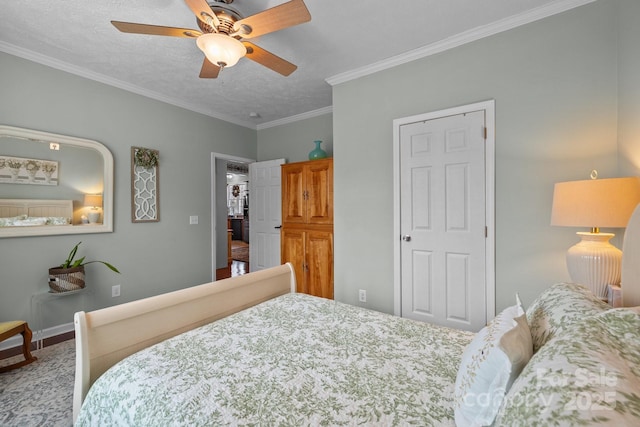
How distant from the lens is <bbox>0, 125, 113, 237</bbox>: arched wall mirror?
8.16 feet

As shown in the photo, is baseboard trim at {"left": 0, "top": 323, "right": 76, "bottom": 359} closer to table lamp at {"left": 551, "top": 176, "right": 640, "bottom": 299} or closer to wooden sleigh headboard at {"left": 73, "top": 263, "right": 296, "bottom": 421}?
wooden sleigh headboard at {"left": 73, "top": 263, "right": 296, "bottom": 421}

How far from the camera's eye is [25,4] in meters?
1.95

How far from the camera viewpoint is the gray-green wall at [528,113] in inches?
75.4

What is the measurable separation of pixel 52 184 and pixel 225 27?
7.84 ft

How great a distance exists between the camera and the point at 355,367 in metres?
1.13

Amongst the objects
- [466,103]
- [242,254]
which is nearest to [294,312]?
[466,103]

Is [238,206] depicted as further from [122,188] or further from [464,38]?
[464,38]

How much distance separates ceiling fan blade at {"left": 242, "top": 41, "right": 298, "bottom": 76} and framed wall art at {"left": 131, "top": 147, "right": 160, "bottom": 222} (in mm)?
2085

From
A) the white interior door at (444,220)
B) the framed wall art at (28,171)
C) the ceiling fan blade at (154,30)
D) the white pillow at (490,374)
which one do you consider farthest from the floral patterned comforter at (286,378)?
the framed wall art at (28,171)

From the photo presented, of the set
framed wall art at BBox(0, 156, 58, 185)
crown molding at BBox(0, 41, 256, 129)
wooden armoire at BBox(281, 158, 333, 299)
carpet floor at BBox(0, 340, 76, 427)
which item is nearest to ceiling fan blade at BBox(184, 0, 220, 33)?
wooden armoire at BBox(281, 158, 333, 299)

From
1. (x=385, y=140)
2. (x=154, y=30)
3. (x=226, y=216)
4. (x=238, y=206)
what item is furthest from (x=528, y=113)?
(x=238, y=206)

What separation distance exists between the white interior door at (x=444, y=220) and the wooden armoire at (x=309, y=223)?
99 centimetres

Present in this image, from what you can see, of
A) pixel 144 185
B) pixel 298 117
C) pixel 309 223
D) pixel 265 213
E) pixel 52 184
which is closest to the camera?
pixel 52 184

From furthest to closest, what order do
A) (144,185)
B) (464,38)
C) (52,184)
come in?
(144,185)
(52,184)
(464,38)
